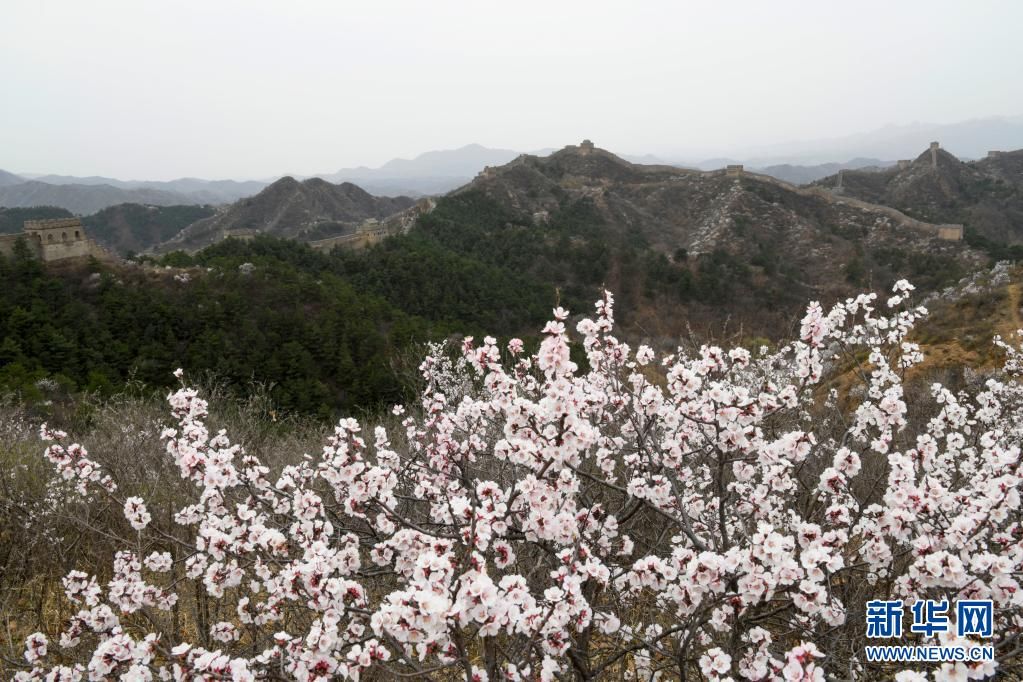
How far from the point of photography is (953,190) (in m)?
78.9

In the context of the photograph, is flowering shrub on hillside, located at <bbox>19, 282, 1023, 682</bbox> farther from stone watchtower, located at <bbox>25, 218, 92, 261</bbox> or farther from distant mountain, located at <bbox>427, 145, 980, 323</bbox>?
distant mountain, located at <bbox>427, 145, 980, 323</bbox>

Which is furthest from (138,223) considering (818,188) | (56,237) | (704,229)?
(818,188)

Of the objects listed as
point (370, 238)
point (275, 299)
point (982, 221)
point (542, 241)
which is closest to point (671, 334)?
point (542, 241)

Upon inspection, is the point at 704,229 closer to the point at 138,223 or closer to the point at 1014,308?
the point at 1014,308

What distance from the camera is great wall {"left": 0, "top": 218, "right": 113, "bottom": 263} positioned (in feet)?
109

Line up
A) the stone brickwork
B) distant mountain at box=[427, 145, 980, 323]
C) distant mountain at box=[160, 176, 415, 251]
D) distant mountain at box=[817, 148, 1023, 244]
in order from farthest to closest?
distant mountain at box=[160, 176, 415, 251] → distant mountain at box=[817, 148, 1023, 244] → the stone brickwork → distant mountain at box=[427, 145, 980, 323]

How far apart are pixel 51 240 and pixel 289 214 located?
240ft

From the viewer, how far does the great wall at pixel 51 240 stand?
3309cm

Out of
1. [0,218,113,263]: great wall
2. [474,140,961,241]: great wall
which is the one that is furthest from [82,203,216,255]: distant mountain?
[0,218,113,263]: great wall

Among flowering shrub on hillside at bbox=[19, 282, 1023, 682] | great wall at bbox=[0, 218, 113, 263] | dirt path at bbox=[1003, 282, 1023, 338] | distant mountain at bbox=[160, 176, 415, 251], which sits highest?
distant mountain at bbox=[160, 176, 415, 251]

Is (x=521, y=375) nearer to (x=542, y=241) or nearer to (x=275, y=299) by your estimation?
(x=275, y=299)

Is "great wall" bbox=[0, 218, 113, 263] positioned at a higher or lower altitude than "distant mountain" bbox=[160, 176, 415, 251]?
lower

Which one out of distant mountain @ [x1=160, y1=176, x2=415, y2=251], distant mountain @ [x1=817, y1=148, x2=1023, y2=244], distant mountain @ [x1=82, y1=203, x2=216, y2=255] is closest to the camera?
distant mountain @ [x1=817, y1=148, x2=1023, y2=244]

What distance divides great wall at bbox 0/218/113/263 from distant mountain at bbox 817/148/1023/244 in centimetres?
7750
